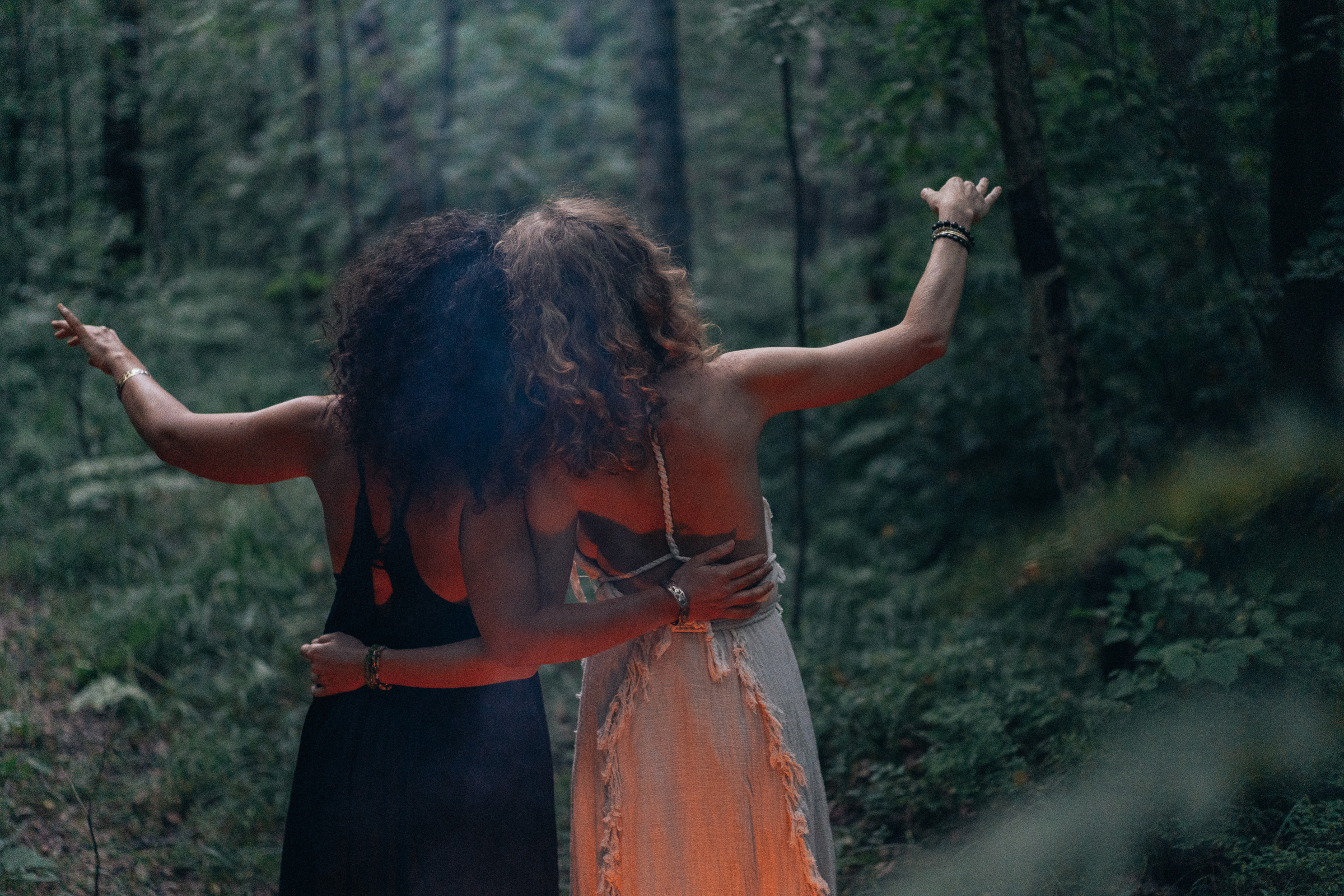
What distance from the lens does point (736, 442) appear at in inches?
77.5

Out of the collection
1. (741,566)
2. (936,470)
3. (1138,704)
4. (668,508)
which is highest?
(668,508)

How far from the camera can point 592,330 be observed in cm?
192

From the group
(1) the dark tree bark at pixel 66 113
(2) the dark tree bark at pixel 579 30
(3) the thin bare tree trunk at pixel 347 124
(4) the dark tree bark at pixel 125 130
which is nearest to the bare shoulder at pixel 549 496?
(3) the thin bare tree trunk at pixel 347 124

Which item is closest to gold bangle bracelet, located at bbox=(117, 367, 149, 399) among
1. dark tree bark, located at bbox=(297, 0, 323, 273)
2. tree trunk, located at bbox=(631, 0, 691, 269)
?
tree trunk, located at bbox=(631, 0, 691, 269)

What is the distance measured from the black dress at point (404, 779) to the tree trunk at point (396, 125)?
23.6ft

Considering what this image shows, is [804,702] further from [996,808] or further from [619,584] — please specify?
[996,808]

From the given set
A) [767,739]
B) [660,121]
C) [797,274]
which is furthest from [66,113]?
[767,739]

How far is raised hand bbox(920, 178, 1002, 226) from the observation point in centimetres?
235

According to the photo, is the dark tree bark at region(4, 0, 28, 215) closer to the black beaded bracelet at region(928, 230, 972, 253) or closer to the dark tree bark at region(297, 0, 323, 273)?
the dark tree bark at region(297, 0, 323, 273)

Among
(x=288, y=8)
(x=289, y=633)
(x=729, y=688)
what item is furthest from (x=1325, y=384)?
(x=288, y=8)

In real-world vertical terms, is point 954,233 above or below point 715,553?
above

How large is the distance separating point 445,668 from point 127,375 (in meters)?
1.13

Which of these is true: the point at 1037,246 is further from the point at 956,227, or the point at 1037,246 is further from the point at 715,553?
the point at 715,553

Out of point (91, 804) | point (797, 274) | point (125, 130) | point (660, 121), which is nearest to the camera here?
point (91, 804)
